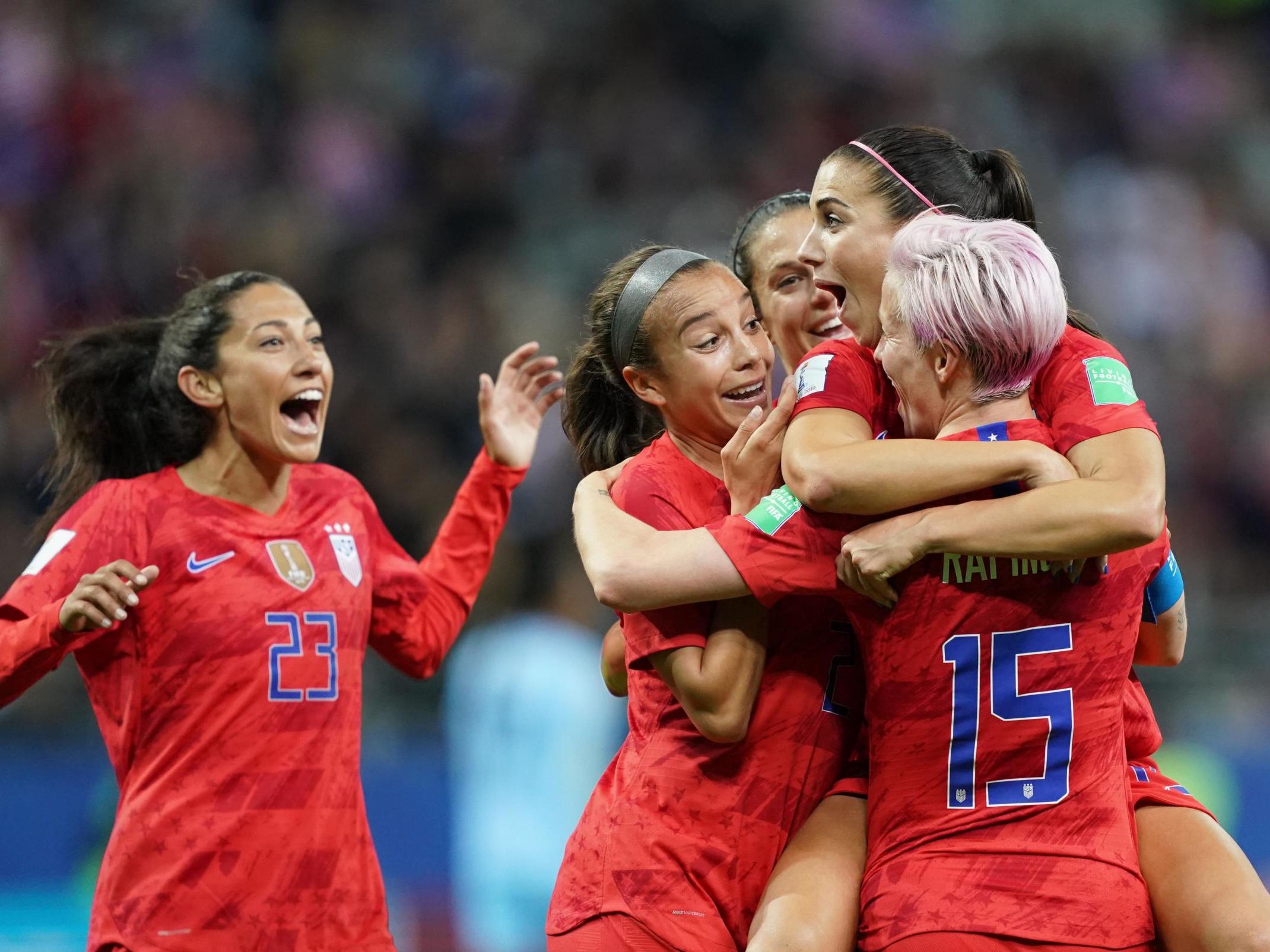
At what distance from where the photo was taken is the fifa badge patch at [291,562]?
3.98m

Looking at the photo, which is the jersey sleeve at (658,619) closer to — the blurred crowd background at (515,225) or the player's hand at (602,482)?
the player's hand at (602,482)

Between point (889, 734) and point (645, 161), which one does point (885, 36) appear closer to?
point (645, 161)

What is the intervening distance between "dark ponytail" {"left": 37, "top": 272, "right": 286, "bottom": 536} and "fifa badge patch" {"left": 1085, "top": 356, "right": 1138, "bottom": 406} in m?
2.41

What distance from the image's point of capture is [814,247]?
322cm

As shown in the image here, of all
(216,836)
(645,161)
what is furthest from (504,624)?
(645,161)

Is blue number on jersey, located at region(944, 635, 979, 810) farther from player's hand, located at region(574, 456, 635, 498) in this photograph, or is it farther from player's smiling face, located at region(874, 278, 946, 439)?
player's hand, located at region(574, 456, 635, 498)

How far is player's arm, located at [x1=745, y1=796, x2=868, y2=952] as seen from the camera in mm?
2748

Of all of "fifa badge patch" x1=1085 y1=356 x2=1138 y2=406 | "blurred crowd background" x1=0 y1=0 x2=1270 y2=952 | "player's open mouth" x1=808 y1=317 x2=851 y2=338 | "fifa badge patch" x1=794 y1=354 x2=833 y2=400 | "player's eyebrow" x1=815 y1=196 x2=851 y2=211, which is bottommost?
"fifa badge patch" x1=1085 y1=356 x2=1138 y2=406

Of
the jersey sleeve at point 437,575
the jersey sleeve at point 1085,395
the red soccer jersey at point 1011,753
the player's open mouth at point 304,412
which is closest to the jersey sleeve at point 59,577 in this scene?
the player's open mouth at point 304,412

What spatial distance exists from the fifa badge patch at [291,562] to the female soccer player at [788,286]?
134 centimetres

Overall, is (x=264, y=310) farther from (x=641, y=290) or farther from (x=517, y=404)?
(x=641, y=290)

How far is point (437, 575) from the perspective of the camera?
174 inches

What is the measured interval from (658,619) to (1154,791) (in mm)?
992

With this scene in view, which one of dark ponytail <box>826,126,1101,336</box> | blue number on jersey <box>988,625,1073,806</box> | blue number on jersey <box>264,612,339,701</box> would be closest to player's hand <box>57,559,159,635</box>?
blue number on jersey <box>264,612,339,701</box>
